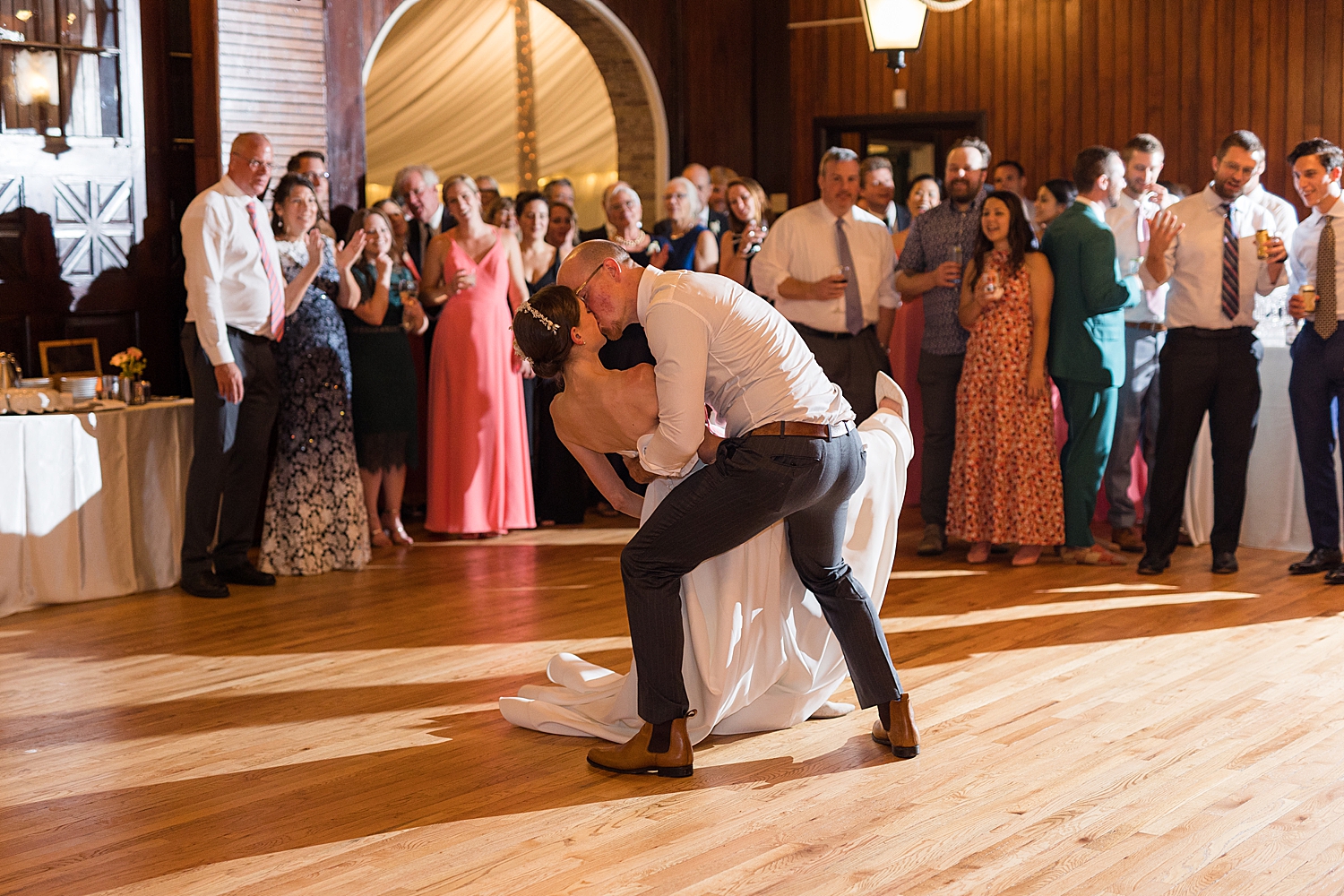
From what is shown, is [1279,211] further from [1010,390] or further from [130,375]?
[130,375]

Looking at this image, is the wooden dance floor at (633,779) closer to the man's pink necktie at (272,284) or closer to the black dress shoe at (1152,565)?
the black dress shoe at (1152,565)

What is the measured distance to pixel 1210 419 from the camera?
18.9 ft

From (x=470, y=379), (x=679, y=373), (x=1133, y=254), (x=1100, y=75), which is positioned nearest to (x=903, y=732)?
(x=679, y=373)

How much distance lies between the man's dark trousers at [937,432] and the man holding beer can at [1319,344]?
1.43m

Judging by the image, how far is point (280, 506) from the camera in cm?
594

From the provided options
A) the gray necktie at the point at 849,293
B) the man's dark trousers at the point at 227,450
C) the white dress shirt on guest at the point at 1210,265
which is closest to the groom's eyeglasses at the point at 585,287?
the man's dark trousers at the point at 227,450

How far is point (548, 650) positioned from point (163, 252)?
3467 mm

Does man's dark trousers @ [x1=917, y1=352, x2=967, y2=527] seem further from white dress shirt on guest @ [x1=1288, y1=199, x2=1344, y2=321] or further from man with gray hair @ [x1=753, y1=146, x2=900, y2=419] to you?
white dress shirt on guest @ [x1=1288, y1=199, x2=1344, y2=321]

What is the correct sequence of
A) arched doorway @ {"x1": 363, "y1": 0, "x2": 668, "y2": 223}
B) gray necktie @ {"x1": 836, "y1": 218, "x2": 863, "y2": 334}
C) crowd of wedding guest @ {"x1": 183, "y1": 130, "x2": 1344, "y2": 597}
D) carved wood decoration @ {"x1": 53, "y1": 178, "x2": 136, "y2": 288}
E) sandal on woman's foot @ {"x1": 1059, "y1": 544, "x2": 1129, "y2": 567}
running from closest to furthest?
1. crowd of wedding guest @ {"x1": 183, "y1": 130, "x2": 1344, "y2": 597}
2. sandal on woman's foot @ {"x1": 1059, "y1": 544, "x2": 1129, "y2": 567}
3. gray necktie @ {"x1": 836, "y1": 218, "x2": 863, "y2": 334}
4. carved wood decoration @ {"x1": 53, "y1": 178, "x2": 136, "y2": 288}
5. arched doorway @ {"x1": 363, "y1": 0, "x2": 668, "y2": 223}

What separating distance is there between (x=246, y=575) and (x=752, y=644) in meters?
2.97

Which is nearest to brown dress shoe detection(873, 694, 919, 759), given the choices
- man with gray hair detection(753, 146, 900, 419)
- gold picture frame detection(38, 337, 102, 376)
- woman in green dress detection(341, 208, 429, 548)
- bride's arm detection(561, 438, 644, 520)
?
bride's arm detection(561, 438, 644, 520)

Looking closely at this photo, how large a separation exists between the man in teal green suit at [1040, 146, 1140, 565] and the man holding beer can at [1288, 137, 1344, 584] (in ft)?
2.27

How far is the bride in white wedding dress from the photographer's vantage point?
3.24 meters

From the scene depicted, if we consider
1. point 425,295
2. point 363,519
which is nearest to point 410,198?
point 425,295
